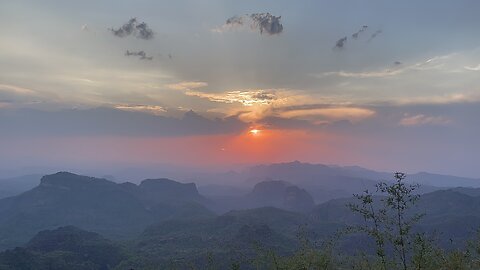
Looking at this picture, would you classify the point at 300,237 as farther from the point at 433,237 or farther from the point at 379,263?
the point at 433,237

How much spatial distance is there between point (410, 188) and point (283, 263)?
57.3ft

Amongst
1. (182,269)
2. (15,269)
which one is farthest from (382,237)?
(15,269)

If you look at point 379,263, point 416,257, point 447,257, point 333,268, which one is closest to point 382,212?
point 416,257

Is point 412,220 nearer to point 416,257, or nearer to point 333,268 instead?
point 416,257

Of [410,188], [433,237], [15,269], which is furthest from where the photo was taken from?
[15,269]

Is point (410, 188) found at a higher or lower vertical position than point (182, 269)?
higher

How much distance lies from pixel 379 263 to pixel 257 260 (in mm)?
12171

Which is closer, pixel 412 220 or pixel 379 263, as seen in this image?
pixel 412 220

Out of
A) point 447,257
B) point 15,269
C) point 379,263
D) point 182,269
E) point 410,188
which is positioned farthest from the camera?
point 15,269

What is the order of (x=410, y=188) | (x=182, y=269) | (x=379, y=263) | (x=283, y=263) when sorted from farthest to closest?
(x=182, y=269) < (x=283, y=263) < (x=379, y=263) < (x=410, y=188)

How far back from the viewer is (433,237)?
1266 inches

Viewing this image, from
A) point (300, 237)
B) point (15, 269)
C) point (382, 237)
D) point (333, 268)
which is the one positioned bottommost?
point (15, 269)

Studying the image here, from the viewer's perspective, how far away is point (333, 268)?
39.6 metres

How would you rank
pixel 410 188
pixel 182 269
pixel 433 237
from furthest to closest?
1. pixel 182 269
2. pixel 433 237
3. pixel 410 188
